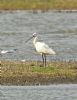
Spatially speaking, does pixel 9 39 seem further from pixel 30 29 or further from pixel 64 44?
pixel 30 29

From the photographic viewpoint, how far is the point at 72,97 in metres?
16.7

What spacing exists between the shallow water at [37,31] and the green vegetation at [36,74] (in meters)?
4.58

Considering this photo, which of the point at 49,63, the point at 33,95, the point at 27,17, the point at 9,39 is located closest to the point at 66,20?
the point at 27,17

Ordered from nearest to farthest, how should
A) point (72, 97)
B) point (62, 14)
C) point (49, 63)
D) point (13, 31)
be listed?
1. point (72, 97)
2. point (49, 63)
3. point (13, 31)
4. point (62, 14)

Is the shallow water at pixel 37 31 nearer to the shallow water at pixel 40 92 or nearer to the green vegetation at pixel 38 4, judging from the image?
the green vegetation at pixel 38 4

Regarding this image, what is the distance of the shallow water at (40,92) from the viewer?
54.8 feet

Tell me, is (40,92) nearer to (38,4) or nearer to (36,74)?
(36,74)

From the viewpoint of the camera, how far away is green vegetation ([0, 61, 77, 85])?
60.4 feet

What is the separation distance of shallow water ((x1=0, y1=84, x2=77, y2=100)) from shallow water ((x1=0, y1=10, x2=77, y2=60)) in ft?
19.7

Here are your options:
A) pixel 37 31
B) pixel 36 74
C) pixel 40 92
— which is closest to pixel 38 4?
pixel 37 31

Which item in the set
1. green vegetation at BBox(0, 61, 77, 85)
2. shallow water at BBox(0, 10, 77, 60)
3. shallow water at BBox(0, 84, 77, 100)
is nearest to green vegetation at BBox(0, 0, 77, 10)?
shallow water at BBox(0, 10, 77, 60)

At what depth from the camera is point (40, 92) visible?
17453 millimetres

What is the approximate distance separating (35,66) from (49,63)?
990 mm

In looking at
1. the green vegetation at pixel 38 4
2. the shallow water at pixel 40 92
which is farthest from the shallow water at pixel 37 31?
the shallow water at pixel 40 92
